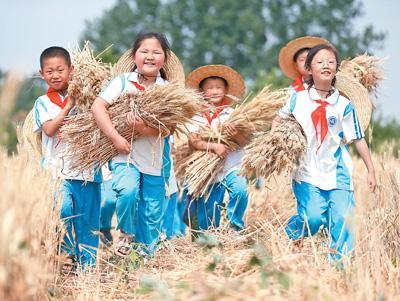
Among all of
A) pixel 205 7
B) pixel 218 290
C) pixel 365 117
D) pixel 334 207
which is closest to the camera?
pixel 218 290

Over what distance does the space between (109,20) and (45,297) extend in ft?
145

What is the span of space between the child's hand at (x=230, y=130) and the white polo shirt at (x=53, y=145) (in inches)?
45.3

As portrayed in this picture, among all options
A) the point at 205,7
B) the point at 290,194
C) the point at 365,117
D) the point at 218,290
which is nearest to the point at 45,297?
the point at 218,290

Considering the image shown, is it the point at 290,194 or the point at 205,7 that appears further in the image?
the point at 205,7

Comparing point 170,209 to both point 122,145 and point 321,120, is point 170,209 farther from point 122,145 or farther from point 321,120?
point 321,120

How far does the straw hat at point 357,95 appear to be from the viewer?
6691 millimetres

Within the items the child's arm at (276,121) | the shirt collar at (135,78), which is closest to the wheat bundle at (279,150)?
the child's arm at (276,121)

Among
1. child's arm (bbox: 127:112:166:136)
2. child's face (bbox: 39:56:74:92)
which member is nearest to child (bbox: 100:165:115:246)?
child's face (bbox: 39:56:74:92)

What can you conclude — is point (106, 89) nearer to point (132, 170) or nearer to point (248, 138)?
point (132, 170)

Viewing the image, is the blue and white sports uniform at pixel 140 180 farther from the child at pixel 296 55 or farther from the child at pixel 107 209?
the child at pixel 296 55

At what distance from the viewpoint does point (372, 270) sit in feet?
14.6

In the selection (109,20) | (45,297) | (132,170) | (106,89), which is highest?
(109,20)

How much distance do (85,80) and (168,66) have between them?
32.6 inches

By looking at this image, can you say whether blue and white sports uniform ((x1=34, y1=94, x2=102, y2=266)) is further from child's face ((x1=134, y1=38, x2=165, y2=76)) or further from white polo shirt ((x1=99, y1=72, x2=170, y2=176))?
child's face ((x1=134, y1=38, x2=165, y2=76))
